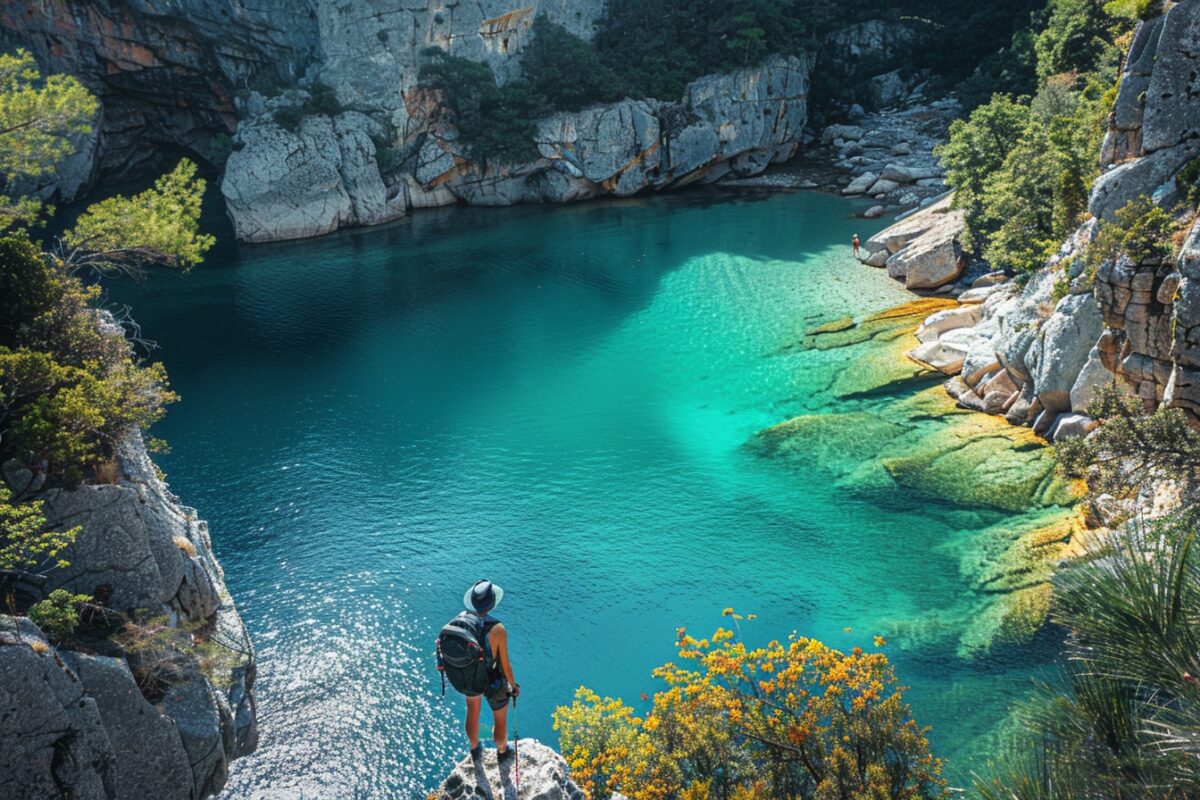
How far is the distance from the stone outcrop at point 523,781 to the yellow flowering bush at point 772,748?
5.03ft

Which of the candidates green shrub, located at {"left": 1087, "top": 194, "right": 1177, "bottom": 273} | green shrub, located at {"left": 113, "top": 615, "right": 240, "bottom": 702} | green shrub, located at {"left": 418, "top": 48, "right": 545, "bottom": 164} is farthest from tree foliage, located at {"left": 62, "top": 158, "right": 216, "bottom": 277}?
green shrub, located at {"left": 418, "top": 48, "right": 545, "bottom": 164}

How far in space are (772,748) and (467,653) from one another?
4.99 m

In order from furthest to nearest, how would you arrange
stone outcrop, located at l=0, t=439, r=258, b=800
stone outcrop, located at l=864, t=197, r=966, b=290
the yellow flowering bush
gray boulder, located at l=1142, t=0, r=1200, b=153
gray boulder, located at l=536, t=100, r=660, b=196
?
gray boulder, located at l=536, t=100, r=660, b=196
stone outcrop, located at l=864, t=197, r=966, b=290
gray boulder, located at l=1142, t=0, r=1200, b=153
the yellow flowering bush
stone outcrop, located at l=0, t=439, r=258, b=800

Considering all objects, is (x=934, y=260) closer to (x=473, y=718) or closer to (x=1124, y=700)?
(x=1124, y=700)

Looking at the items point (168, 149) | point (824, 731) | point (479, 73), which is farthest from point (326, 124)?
point (824, 731)

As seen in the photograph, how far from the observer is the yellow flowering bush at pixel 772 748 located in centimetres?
1118

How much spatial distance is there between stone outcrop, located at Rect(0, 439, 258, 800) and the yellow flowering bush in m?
5.66

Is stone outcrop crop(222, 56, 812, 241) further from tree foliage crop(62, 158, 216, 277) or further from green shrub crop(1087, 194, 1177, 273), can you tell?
green shrub crop(1087, 194, 1177, 273)

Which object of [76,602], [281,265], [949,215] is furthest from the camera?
[281,265]

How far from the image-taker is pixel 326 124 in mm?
53688

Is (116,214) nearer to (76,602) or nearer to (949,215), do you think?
(76,602)

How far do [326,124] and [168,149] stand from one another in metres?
19.5

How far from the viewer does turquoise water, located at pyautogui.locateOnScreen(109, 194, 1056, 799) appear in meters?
17.0

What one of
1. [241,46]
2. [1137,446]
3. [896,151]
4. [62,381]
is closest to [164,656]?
[62,381]
